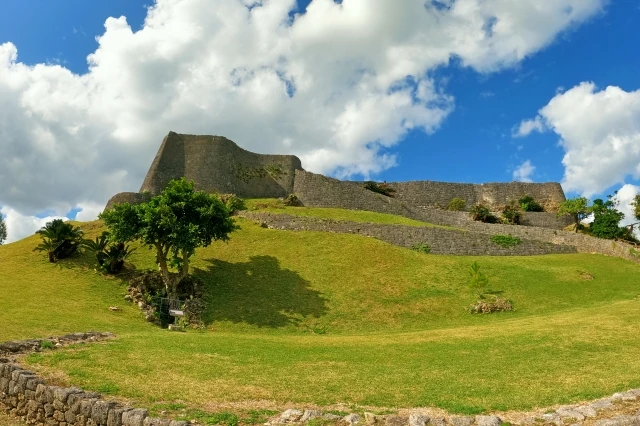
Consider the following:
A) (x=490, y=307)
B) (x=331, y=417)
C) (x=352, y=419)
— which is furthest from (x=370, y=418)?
(x=490, y=307)

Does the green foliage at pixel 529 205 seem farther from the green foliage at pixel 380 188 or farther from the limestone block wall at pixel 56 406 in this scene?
the limestone block wall at pixel 56 406

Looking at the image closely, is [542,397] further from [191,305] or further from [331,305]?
[191,305]

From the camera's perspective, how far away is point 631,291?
96.9ft

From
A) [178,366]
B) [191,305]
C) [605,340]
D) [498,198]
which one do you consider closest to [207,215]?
[191,305]

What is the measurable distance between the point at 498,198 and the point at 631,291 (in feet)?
137

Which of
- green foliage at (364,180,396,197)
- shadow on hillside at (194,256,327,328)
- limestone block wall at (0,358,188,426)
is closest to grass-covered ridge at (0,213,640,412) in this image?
shadow on hillside at (194,256,327,328)

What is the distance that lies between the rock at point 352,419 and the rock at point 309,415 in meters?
0.55

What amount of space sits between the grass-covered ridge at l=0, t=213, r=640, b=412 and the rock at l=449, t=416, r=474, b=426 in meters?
0.92

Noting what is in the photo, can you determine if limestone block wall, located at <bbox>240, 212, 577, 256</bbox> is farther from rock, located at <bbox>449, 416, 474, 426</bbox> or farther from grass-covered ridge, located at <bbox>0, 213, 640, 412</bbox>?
rock, located at <bbox>449, 416, 474, 426</bbox>


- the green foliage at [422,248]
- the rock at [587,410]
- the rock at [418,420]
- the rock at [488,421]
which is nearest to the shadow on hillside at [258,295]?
the green foliage at [422,248]

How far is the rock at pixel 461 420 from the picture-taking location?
9.10 m

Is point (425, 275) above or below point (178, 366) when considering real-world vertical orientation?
above

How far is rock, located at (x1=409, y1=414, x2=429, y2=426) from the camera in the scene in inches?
358

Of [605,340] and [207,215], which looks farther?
[207,215]
